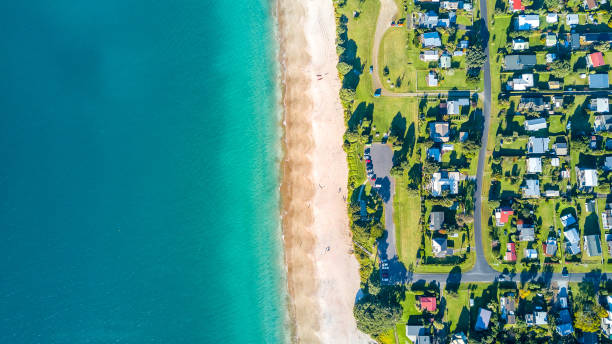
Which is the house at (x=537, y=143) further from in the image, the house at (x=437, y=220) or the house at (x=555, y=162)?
the house at (x=437, y=220)

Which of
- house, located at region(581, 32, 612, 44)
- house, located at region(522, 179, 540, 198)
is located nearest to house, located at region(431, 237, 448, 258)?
house, located at region(522, 179, 540, 198)

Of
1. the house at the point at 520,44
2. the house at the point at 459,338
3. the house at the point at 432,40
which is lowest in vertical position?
the house at the point at 459,338

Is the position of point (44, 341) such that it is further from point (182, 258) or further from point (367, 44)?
point (367, 44)

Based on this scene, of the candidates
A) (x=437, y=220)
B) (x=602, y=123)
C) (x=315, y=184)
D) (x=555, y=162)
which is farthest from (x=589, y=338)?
(x=315, y=184)

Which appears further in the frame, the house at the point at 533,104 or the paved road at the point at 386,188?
the paved road at the point at 386,188

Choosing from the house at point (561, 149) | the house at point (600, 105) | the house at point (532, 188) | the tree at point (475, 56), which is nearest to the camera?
the house at point (532, 188)

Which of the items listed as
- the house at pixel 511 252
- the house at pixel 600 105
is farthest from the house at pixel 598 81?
the house at pixel 511 252

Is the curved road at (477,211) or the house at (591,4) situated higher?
the house at (591,4)

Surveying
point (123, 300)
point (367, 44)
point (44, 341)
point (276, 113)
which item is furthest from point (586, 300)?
point (44, 341)
